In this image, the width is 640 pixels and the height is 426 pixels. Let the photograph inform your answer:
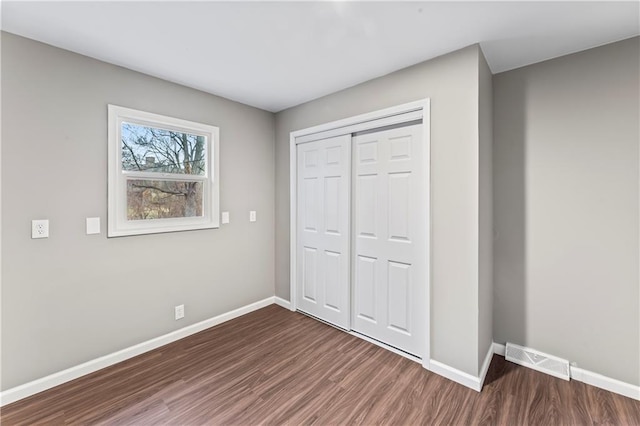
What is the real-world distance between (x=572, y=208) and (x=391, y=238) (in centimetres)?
138

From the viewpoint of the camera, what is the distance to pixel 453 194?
210cm

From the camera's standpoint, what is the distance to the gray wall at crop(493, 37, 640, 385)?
195 centimetres

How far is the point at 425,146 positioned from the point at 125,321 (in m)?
2.91

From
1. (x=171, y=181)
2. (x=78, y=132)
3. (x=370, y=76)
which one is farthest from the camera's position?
(x=171, y=181)

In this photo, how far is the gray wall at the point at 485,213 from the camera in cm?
204

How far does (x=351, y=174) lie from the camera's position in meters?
2.83

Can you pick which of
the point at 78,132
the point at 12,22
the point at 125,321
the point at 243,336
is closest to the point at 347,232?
the point at 243,336

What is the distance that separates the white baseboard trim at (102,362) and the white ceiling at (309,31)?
7.86ft

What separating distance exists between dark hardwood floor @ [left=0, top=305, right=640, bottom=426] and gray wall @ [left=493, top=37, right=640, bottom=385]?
0.37 meters

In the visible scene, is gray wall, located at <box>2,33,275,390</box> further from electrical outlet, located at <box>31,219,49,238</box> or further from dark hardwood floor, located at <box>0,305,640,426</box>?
dark hardwood floor, located at <box>0,305,640,426</box>

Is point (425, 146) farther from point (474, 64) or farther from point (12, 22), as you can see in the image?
point (12, 22)

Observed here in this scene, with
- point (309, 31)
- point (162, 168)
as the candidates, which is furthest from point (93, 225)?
point (309, 31)

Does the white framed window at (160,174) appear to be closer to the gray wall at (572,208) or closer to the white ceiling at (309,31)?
the white ceiling at (309,31)

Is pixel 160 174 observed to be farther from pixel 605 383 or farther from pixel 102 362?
pixel 605 383
